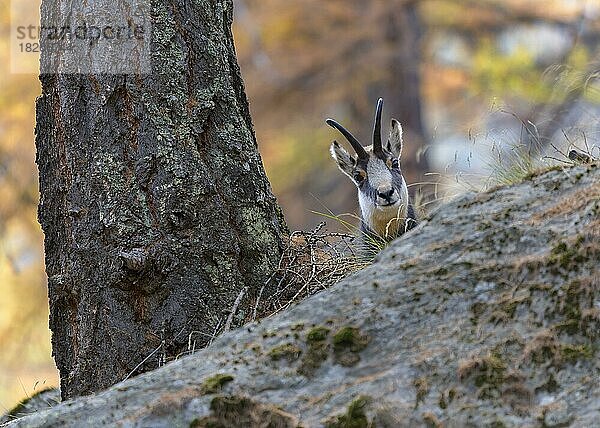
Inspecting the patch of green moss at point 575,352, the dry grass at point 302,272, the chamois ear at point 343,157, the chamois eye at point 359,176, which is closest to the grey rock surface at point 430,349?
the patch of green moss at point 575,352

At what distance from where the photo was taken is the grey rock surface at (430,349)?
282 cm

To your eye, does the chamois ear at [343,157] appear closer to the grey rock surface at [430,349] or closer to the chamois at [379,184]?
the chamois at [379,184]

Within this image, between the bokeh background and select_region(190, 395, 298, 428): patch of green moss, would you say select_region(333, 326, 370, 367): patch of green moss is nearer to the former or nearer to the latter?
select_region(190, 395, 298, 428): patch of green moss

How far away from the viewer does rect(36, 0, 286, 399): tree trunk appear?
159 inches

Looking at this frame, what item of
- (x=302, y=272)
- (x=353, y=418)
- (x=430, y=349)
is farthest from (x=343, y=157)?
(x=353, y=418)

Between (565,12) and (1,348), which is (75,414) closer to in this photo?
(1,348)

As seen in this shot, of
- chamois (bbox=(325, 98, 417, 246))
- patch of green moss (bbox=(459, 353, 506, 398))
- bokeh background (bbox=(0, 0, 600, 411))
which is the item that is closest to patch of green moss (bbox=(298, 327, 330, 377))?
patch of green moss (bbox=(459, 353, 506, 398))

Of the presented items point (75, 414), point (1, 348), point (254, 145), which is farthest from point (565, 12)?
point (75, 414)

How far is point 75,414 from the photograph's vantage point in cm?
296

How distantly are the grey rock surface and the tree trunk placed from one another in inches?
34.0

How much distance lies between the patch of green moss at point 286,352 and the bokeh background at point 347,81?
28.6 ft

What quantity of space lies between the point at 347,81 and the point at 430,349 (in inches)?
445

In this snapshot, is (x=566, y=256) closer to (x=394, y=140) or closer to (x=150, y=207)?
(x=150, y=207)

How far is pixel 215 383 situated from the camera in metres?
2.94
